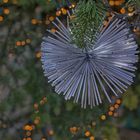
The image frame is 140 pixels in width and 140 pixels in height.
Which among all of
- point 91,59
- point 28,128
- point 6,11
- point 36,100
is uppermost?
point 6,11

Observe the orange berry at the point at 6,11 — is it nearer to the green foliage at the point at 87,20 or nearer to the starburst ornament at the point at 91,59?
the starburst ornament at the point at 91,59

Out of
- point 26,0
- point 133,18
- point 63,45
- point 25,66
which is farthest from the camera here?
point 25,66

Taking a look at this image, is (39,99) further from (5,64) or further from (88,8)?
(88,8)

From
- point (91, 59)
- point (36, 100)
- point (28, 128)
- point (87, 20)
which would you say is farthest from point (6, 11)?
point (87, 20)

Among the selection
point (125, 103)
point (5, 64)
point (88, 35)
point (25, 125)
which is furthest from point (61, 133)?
point (88, 35)

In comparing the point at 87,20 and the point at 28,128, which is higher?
the point at 87,20

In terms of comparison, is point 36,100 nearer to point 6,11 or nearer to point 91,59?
point 6,11

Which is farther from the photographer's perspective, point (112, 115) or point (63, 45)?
point (112, 115)
